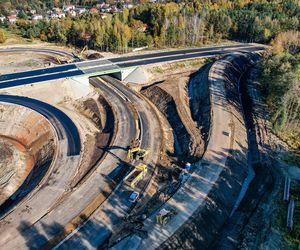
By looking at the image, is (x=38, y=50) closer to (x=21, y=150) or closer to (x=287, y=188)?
(x=21, y=150)

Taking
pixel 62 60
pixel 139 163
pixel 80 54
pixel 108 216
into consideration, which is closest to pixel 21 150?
pixel 139 163

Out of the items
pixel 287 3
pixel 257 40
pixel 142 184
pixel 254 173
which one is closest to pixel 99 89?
pixel 142 184

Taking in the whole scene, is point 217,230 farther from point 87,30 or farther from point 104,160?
point 87,30

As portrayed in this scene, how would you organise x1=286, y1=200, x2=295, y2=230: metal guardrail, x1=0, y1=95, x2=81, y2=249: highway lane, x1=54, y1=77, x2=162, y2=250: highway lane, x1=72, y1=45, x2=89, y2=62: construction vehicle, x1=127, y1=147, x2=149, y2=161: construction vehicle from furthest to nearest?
x1=72, y1=45, x2=89, y2=62: construction vehicle, x1=127, y1=147, x2=149, y2=161: construction vehicle, x1=286, y1=200, x2=295, y2=230: metal guardrail, x1=0, y1=95, x2=81, y2=249: highway lane, x1=54, y1=77, x2=162, y2=250: highway lane

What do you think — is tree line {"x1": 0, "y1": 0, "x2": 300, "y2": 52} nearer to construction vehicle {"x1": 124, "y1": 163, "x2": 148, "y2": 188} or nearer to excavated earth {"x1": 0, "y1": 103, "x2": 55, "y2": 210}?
excavated earth {"x1": 0, "y1": 103, "x2": 55, "y2": 210}

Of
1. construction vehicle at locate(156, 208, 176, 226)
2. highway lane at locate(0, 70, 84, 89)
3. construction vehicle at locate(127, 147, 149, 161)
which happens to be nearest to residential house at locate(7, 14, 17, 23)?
highway lane at locate(0, 70, 84, 89)
